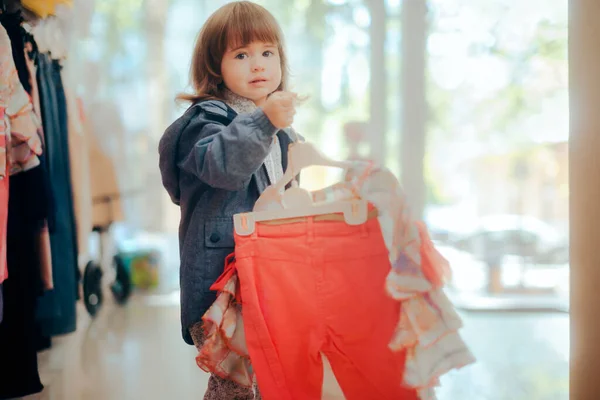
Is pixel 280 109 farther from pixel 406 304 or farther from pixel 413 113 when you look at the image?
pixel 413 113

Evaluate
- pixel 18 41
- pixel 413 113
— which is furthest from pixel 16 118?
pixel 413 113

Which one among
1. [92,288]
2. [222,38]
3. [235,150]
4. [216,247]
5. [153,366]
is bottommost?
[153,366]

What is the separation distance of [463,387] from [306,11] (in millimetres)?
993

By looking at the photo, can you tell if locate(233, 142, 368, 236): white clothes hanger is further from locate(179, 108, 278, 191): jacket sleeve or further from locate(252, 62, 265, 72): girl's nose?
locate(252, 62, 265, 72): girl's nose

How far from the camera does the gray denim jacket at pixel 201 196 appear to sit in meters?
1.01

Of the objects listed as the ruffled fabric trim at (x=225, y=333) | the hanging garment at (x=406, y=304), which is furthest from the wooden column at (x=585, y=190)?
the ruffled fabric trim at (x=225, y=333)

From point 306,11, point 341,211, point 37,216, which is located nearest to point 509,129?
point 306,11

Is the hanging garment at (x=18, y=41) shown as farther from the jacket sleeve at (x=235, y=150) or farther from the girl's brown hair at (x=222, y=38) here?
the jacket sleeve at (x=235, y=150)

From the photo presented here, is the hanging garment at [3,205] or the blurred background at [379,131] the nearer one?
the hanging garment at [3,205]

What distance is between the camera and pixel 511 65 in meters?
1.73

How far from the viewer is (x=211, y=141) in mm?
982

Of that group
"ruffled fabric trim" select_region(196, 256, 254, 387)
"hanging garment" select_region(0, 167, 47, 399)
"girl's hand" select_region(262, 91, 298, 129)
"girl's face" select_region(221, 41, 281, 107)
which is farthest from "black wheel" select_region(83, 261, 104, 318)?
"girl's hand" select_region(262, 91, 298, 129)

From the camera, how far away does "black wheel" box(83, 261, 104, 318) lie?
152 centimetres

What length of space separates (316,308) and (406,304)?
0.15 meters
